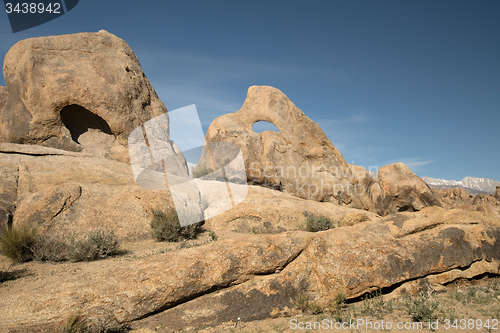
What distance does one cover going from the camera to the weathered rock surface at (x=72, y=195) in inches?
294

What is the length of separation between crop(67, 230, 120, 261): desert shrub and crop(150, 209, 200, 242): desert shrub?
1193 mm

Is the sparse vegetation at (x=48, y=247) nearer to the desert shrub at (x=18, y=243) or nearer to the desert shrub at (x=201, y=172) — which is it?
the desert shrub at (x=18, y=243)

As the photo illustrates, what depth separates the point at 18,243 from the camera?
6340 millimetres

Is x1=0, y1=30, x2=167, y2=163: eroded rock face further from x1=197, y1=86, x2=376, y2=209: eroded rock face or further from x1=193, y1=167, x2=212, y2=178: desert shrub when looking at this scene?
x1=197, y1=86, x2=376, y2=209: eroded rock face

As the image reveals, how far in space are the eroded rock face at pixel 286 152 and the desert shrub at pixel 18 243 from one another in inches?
322

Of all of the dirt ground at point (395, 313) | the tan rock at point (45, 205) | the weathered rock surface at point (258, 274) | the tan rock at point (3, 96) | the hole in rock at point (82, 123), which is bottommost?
the dirt ground at point (395, 313)

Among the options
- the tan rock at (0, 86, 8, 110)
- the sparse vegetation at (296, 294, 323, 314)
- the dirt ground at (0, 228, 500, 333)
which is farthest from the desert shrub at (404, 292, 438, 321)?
the tan rock at (0, 86, 8, 110)

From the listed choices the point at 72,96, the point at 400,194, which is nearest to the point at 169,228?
the point at 72,96

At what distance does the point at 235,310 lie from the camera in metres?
4.36

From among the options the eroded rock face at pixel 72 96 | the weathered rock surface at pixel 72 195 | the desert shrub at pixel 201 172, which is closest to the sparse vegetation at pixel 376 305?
the weathered rock surface at pixel 72 195

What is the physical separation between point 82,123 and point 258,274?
36.0 feet

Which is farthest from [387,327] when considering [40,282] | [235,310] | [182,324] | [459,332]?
[40,282]

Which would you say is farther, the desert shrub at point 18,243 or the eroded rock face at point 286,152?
the eroded rock face at point 286,152

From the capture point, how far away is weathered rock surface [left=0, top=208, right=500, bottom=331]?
13.3 feet
